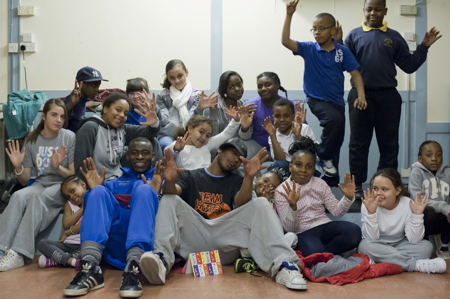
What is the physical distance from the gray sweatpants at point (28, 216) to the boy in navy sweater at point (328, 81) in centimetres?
186

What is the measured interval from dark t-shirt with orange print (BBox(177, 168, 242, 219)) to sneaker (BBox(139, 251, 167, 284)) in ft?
1.47

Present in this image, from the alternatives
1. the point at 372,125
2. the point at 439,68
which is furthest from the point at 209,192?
the point at 439,68

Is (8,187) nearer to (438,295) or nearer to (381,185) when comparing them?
(381,185)

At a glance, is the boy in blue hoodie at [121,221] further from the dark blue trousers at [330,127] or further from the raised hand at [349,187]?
the dark blue trousers at [330,127]

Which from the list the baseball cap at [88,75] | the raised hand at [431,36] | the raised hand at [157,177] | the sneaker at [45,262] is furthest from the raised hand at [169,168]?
the raised hand at [431,36]

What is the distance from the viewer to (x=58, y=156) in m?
3.37

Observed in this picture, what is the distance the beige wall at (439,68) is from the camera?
17.4 feet

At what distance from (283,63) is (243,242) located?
2.77 metres

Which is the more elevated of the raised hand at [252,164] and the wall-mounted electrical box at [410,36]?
the wall-mounted electrical box at [410,36]

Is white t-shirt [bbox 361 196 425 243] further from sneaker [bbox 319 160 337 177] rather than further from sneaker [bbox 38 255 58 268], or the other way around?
sneaker [bbox 38 255 58 268]

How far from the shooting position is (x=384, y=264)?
292cm

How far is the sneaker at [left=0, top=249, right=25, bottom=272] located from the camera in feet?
9.78

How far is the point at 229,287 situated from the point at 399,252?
41.7 inches

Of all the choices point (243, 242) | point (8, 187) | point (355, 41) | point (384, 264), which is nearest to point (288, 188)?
point (243, 242)
